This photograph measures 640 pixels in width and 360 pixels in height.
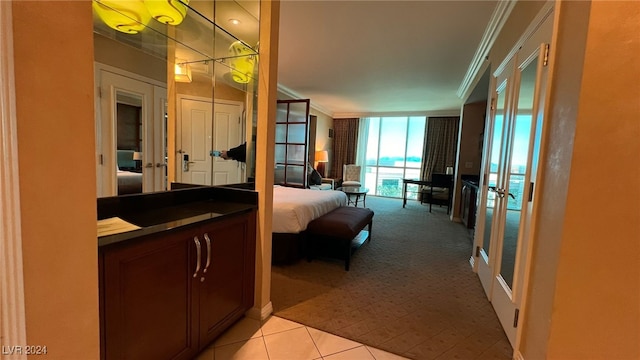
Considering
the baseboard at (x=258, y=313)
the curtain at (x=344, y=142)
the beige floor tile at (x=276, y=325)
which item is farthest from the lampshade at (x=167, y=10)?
the curtain at (x=344, y=142)

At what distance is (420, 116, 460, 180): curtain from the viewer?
7082 mm

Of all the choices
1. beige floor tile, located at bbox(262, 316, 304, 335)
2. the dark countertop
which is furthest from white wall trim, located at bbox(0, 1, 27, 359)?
beige floor tile, located at bbox(262, 316, 304, 335)

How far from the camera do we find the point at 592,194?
1.12m

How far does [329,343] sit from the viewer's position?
67.8 inches

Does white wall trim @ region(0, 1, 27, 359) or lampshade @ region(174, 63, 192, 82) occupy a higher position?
lampshade @ region(174, 63, 192, 82)

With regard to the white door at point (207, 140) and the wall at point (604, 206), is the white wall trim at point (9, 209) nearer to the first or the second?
the white door at point (207, 140)

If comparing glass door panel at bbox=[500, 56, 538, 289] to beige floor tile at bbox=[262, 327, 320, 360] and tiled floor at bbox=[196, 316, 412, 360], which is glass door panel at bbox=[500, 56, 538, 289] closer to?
tiled floor at bbox=[196, 316, 412, 360]

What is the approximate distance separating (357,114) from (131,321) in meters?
7.70

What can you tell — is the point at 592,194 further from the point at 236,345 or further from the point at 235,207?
the point at 236,345

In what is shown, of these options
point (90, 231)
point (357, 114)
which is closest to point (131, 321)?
point (90, 231)

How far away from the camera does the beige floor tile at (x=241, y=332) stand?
1696mm

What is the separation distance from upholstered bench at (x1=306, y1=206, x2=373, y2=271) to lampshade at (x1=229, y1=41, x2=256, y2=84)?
159cm

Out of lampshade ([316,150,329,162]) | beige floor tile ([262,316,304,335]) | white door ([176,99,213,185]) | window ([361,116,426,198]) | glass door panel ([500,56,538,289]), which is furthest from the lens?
window ([361,116,426,198])

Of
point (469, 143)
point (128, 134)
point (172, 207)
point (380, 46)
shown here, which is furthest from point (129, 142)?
point (469, 143)
